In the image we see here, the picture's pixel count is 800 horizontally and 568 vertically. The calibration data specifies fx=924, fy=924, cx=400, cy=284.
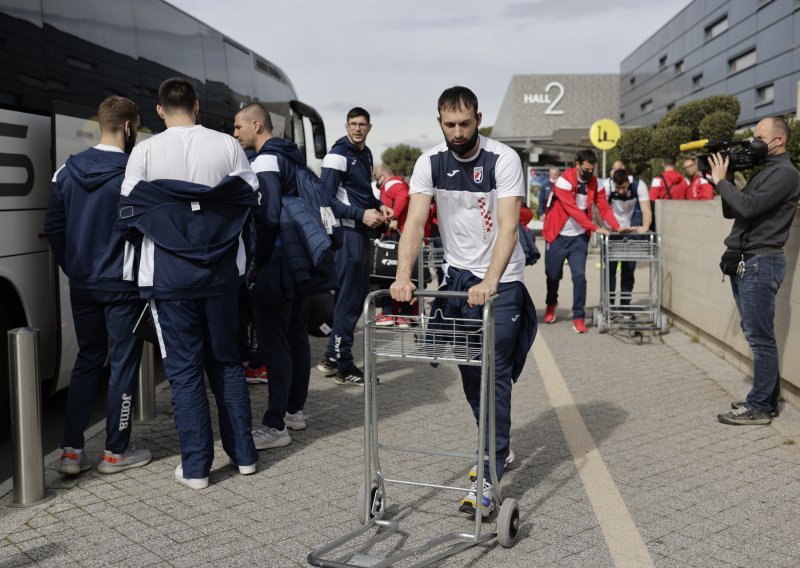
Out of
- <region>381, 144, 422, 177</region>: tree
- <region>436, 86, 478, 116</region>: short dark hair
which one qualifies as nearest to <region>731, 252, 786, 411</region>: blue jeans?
<region>436, 86, 478, 116</region>: short dark hair

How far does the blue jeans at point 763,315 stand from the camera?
6324mm

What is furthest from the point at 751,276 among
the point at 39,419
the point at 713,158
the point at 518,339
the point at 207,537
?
the point at 39,419

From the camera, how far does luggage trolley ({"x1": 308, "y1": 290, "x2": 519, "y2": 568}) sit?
3918 millimetres

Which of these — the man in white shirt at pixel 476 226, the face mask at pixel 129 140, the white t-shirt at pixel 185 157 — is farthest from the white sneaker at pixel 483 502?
the face mask at pixel 129 140

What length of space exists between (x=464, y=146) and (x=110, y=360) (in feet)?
8.15

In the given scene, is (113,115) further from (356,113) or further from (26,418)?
(356,113)

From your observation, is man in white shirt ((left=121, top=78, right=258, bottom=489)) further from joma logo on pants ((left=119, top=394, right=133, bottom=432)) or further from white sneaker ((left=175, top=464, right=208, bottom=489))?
Answer: joma logo on pants ((left=119, top=394, right=133, bottom=432))

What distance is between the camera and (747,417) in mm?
6359

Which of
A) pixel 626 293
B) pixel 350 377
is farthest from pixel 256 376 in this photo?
pixel 626 293

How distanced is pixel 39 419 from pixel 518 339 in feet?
8.52

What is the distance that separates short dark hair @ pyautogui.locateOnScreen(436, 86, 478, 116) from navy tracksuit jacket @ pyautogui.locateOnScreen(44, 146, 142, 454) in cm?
206

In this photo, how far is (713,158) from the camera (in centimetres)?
640

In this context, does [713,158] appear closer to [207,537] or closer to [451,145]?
[451,145]

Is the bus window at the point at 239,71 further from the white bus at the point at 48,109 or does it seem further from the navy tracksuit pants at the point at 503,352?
the navy tracksuit pants at the point at 503,352
